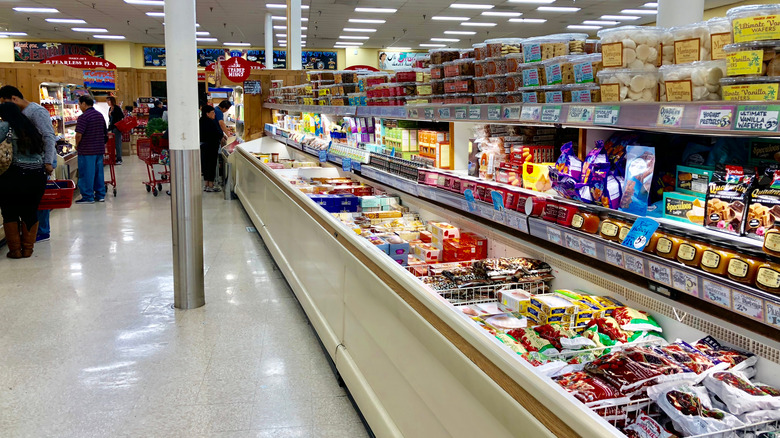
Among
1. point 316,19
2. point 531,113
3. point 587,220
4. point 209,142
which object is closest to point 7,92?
point 209,142

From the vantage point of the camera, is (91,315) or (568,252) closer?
(568,252)

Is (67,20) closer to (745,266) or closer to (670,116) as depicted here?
(670,116)

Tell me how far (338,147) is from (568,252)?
12.5 ft

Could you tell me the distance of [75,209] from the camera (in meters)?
9.32

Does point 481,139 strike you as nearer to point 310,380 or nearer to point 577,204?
point 577,204

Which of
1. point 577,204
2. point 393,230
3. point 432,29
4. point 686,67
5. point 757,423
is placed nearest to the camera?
point 757,423

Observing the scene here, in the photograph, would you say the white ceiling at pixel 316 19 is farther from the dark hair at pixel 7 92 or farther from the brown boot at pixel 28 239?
the brown boot at pixel 28 239

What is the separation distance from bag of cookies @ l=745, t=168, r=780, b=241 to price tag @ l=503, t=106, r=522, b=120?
1.04m

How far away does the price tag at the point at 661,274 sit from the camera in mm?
1733

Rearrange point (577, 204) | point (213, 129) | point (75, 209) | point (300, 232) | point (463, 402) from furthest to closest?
point (213, 129) < point (75, 209) < point (300, 232) < point (577, 204) < point (463, 402)

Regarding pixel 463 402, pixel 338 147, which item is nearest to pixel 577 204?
pixel 463 402

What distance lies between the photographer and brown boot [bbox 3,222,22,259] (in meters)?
6.30

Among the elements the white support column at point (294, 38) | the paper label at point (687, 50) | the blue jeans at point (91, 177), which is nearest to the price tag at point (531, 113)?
the paper label at point (687, 50)

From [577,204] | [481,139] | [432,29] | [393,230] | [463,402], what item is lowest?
[463,402]
